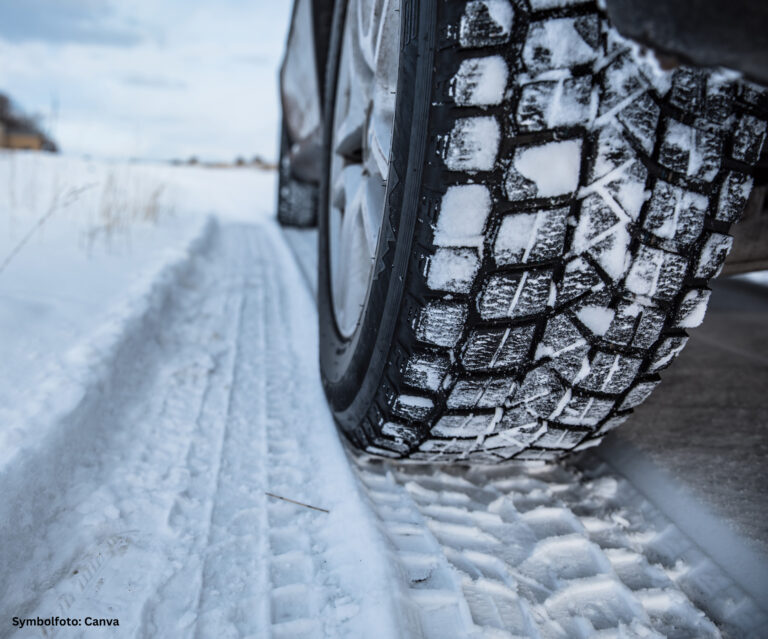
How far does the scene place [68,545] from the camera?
→ 739 mm

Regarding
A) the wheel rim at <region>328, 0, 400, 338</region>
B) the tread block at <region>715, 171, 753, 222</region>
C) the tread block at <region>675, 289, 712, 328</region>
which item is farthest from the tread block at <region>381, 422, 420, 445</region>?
the tread block at <region>715, 171, 753, 222</region>

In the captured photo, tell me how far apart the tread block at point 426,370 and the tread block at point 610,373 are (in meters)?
0.23

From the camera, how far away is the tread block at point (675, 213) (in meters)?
0.64

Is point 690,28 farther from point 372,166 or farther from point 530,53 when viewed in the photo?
point 372,166

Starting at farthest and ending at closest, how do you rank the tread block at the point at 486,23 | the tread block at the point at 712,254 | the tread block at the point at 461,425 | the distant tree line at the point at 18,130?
the distant tree line at the point at 18,130
the tread block at the point at 461,425
the tread block at the point at 712,254
the tread block at the point at 486,23

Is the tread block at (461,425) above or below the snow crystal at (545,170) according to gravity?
below

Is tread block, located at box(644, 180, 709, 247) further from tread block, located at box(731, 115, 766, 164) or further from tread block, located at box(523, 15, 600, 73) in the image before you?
tread block, located at box(523, 15, 600, 73)

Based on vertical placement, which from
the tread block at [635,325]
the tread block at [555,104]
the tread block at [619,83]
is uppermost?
the tread block at [619,83]

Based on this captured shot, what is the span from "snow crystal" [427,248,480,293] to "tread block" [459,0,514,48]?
0.25m

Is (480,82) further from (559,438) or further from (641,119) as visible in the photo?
(559,438)

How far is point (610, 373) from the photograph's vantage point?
2.49 feet

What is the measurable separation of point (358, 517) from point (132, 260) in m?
1.79

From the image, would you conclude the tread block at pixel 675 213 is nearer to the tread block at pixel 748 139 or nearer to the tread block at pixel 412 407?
the tread block at pixel 748 139

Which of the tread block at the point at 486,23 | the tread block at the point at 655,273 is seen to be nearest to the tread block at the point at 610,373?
the tread block at the point at 655,273
